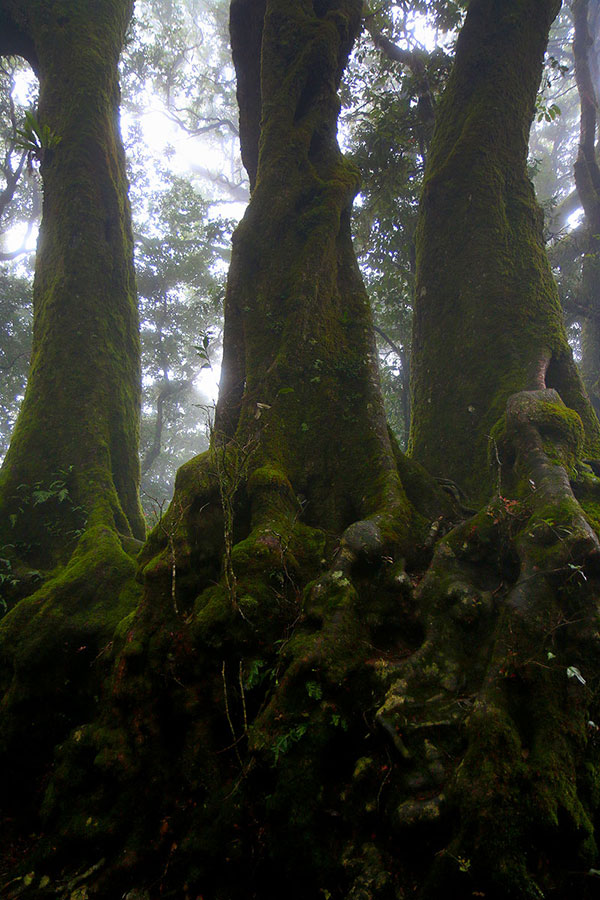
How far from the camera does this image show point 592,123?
12992 mm

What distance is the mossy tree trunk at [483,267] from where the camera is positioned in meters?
5.02

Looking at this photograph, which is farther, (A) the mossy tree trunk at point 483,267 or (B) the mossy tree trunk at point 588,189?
(B) the mossy tree trunk at point 588,189

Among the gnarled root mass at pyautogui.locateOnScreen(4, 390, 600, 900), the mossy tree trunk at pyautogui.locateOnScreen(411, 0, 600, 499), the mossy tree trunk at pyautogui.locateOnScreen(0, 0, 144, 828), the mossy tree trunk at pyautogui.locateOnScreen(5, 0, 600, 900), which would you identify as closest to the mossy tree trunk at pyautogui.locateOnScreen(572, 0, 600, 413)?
the mossy tree trunk at pyautogui.locateOnScreen(411, 0, 600, 499)

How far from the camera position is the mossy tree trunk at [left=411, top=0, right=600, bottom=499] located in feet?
16.5

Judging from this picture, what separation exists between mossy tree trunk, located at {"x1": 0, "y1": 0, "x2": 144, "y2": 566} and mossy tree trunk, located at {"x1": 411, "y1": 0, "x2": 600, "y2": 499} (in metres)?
3.63

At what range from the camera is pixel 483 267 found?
219 inches

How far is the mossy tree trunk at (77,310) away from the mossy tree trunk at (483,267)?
363 cm

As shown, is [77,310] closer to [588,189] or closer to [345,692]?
[345,692]

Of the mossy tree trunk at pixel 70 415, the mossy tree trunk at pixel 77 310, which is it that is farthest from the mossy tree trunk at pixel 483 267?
the mossy tree trunk at pixel 77 310

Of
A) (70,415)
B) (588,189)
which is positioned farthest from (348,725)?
(588,189)

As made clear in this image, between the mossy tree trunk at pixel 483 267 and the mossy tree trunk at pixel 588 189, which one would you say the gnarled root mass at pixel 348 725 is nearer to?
the mossy tree trunk at pixel 483 267

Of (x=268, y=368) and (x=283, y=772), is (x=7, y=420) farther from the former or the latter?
(x=283, y=772)

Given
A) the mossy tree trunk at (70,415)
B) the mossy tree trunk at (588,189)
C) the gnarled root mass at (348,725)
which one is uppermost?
the mossy tree trunk at (588,189)

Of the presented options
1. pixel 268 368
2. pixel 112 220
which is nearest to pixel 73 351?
pixel 112 220
